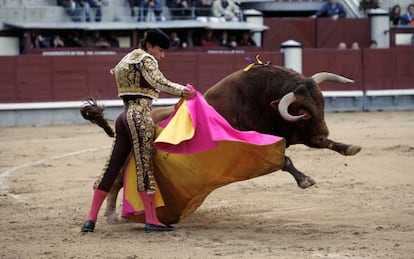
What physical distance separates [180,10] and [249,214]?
43.4 feet

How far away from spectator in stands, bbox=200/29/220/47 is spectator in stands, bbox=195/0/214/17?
27.3 inches

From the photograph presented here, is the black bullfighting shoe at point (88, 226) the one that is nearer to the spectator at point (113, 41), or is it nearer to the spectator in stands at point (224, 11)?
the spectator at point (113, 41)

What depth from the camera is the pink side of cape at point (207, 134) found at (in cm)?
555

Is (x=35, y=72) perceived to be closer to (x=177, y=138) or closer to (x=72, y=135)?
(x=72, y=135)

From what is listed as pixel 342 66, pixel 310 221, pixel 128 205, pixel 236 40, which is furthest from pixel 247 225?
pixel 236 40

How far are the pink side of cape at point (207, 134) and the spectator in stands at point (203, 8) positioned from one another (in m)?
14.0

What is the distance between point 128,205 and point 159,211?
196 millimetres

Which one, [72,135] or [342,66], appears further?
[342,66]

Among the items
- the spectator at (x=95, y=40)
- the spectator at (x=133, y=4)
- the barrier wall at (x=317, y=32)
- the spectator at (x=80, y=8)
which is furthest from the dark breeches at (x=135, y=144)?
the barrier wall at (x=317, y=32)

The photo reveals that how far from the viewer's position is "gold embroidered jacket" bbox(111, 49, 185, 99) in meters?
5.46

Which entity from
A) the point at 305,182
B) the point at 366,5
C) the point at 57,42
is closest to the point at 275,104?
the point at 305,182

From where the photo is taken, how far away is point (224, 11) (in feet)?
65.1

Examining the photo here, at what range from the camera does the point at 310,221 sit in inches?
232

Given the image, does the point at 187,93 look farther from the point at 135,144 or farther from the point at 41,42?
the point at 41,42
